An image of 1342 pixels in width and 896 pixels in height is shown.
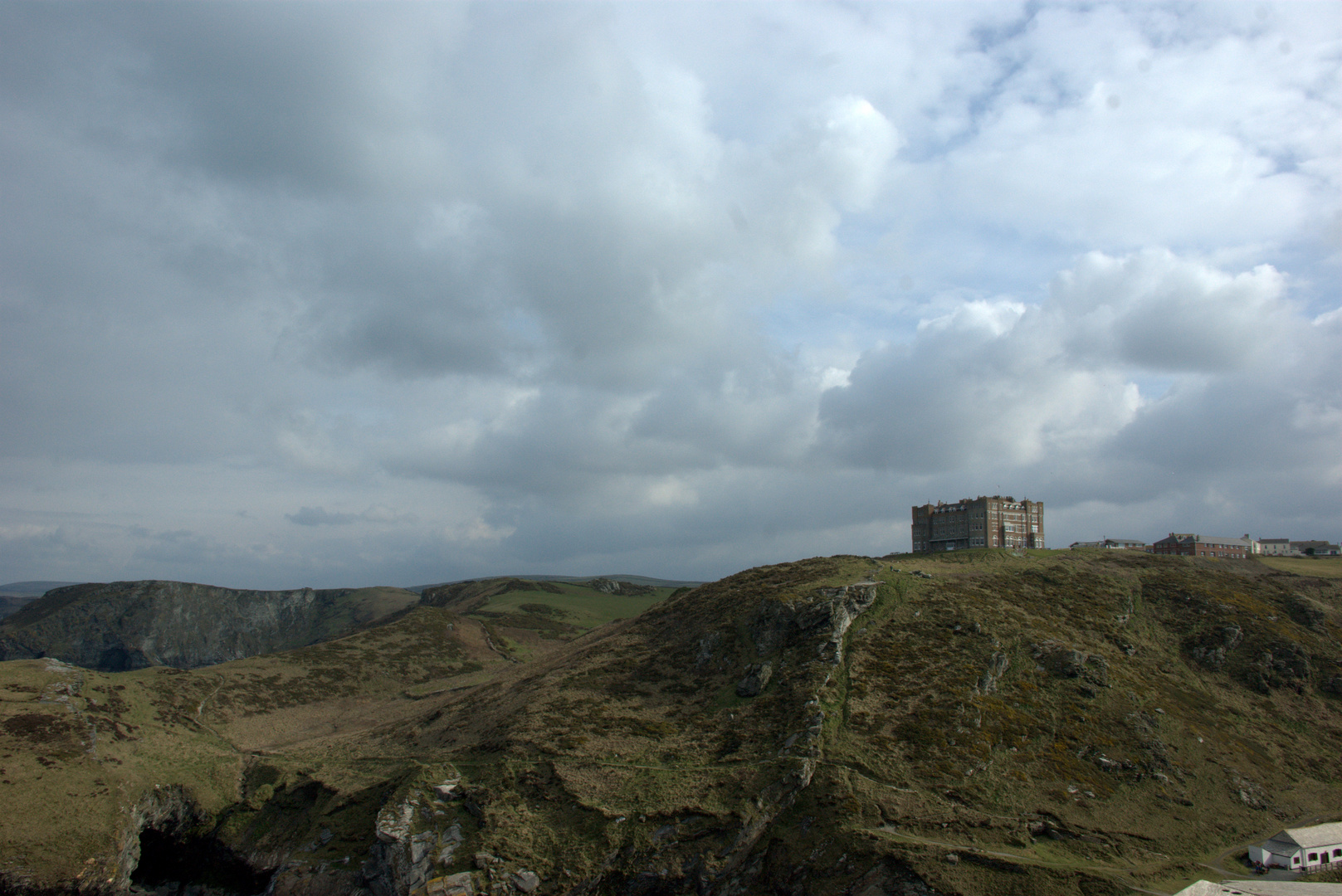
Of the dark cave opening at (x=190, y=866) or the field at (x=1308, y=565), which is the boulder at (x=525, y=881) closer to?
the dark cave opening at (x=190, y=866)

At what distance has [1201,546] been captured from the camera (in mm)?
138000

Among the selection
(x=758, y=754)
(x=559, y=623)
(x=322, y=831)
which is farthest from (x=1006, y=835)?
(x=559, y=623)

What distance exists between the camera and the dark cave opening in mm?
63031

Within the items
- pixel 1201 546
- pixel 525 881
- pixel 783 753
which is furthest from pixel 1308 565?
pixel 525 881

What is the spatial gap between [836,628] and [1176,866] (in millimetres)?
32523

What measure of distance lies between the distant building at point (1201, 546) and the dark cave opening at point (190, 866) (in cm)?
15777

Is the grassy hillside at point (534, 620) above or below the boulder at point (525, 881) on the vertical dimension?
above

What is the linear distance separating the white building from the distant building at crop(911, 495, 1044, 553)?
2487 inches

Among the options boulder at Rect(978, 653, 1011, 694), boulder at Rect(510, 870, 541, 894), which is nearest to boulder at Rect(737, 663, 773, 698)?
boulder at Rect(978, 653, 1011, 694)

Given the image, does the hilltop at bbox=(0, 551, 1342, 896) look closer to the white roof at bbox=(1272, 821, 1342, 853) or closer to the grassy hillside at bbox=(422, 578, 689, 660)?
the white roof at bbox=(1272, 821, 1342, 853)

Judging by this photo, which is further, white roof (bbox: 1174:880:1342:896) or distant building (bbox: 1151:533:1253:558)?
distant building (bbox: 1151:533:1253:558)

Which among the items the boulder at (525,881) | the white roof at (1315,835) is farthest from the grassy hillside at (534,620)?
→ the white roof at (1315,835)

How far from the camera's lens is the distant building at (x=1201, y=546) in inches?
5413

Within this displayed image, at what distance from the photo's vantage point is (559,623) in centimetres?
17275
